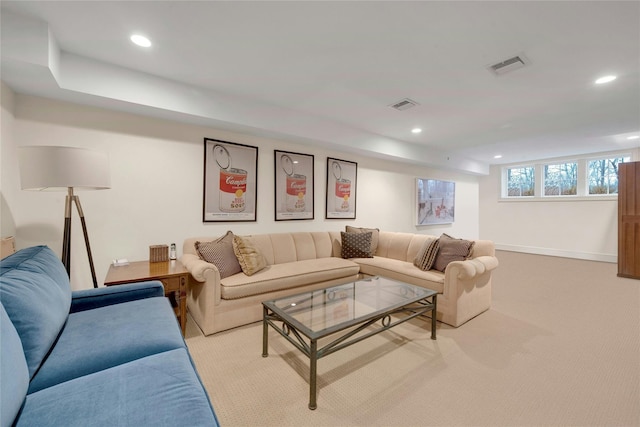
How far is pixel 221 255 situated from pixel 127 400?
74.6 inches

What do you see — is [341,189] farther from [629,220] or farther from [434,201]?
[629,220]

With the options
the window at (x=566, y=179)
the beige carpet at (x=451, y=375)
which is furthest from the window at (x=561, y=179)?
the beige carpet at (x=451, y=375)

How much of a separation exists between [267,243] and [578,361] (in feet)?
10.1

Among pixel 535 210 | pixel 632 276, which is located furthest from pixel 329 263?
pixel 535 210

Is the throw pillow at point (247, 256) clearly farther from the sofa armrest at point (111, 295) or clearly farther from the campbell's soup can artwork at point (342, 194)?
the campbell's soup can artwork at point (342, 194)

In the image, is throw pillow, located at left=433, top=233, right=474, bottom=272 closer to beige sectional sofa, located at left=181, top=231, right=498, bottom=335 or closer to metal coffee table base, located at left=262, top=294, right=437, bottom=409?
beige sectional sofa, located at left=181, top=231, right=498, bottom=335

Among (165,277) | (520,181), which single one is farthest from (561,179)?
(165,277)

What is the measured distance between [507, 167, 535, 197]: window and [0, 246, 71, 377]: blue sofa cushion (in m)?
8.84

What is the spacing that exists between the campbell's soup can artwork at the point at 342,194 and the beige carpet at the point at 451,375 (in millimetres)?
2297

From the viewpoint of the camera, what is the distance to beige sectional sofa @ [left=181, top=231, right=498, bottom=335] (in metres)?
2.48

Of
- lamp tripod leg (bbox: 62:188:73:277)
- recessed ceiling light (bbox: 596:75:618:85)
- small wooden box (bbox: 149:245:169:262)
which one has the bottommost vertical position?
small wooden box (bbox: 149:245:169:262)

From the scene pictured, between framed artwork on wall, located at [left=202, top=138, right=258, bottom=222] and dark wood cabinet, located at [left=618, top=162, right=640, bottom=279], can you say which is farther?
dark wood cabinet, located at [left=618, top=162, right=640, bottom=279]

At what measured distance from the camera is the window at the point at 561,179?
630 cm

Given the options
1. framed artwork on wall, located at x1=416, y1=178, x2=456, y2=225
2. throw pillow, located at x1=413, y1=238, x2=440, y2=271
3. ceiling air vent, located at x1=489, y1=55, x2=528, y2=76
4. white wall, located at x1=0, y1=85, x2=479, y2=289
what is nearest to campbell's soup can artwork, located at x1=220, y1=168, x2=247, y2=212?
white wall, located at x1=0, y1=85, x2=479, y2=289
